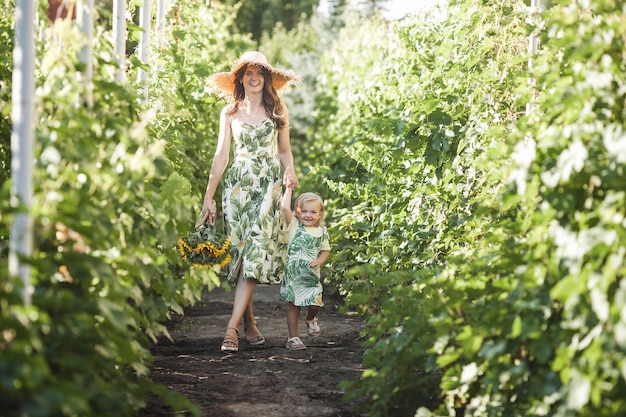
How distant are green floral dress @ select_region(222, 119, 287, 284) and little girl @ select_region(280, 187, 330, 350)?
0.10m

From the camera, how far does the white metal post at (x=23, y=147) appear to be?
3043mm

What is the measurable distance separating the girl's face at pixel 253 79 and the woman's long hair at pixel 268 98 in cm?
3

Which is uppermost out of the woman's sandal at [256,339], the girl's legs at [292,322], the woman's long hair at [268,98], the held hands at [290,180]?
the woman's long hair at [268,98]

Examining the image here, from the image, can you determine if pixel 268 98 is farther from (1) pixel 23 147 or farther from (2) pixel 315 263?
(1) pixel 23 147

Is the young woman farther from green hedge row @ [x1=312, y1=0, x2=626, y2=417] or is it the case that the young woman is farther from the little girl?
green hedge row @ [x1=312, y1=0, x2=626, y2=417]

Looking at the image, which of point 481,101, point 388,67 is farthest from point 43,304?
point 388,67

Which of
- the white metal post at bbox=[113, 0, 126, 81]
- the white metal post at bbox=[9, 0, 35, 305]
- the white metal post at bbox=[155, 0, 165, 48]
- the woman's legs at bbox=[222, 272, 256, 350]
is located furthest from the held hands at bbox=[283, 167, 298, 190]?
the white metal post at bbox=[9, 0, 35, 305]

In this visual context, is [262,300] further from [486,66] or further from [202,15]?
[202,15]

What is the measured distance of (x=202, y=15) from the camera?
11.4 metres

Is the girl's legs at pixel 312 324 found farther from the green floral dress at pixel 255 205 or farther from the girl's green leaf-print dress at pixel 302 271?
the green floral dress at pixel 255 205

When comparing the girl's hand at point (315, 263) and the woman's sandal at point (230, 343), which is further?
the girl's hand at point (315, 263)

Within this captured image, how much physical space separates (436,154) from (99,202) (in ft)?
10.6

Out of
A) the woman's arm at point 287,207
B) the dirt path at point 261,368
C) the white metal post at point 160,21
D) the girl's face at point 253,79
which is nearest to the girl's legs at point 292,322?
the dirt path at point 261,368

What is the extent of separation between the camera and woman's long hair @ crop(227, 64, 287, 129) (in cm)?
625
